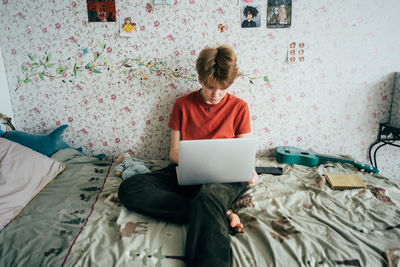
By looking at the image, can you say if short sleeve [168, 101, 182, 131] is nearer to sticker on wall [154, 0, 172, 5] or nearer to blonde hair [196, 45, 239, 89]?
blonde hair [196, 45, 239, 89]

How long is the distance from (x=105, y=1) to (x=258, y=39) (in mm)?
1031

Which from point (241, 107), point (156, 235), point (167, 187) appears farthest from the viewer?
point (241, 107)

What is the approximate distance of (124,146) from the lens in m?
1.77

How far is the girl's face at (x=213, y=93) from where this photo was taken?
1302 millimetres

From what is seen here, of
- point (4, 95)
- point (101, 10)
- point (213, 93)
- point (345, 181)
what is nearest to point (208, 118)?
point (213, 93)

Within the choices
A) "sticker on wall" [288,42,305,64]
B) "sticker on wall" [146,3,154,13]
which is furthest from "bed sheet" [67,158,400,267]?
"sticker on wall" [146,3,154,13]

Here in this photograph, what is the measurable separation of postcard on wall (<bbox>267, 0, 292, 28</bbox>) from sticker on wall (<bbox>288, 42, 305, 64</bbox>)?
0.14 meters

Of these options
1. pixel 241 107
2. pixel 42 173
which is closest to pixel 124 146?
pixel 42 173

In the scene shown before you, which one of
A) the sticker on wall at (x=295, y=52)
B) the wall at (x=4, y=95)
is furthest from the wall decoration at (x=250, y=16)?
the wall at (x=4, y=95)

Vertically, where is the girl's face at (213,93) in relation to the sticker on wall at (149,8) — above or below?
below

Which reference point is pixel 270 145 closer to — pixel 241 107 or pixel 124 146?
pixel 241 107

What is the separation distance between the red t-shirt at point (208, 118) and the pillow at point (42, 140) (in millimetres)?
765

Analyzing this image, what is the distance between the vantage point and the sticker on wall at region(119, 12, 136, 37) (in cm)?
154

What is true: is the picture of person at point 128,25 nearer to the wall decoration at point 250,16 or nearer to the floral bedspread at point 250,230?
the wall decoration at point 250,16
